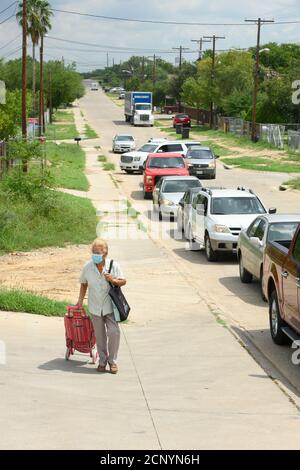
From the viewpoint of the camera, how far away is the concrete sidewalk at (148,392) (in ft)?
25.6

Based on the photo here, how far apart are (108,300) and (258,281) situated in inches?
333

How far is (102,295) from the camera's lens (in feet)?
33.6

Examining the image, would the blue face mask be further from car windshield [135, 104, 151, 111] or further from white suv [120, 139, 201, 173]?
car windshield [135, 104, 151, 111]

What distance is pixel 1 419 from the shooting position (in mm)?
8094

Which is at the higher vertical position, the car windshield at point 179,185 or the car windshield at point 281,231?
the car windshield at point 281,231

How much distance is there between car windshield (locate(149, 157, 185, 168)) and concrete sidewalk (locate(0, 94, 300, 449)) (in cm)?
2167

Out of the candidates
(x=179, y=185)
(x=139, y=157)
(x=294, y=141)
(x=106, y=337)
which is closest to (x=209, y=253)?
(x=179, y=185)

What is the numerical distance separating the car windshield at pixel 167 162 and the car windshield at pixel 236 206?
573 inches

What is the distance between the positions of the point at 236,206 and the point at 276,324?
9798 mm

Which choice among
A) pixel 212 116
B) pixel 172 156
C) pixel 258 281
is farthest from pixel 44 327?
pixel 212 116

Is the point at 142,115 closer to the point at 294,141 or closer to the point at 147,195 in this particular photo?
the point at 294,141

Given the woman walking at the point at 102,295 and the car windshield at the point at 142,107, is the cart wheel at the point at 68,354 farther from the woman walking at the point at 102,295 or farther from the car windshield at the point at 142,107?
the car windshield at the point at 142,107

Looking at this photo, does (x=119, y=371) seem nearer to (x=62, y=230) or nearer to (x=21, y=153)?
(x=62, y=230)

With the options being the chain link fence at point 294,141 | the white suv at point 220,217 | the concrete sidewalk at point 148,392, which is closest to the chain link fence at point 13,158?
the white suv at point 220,217
